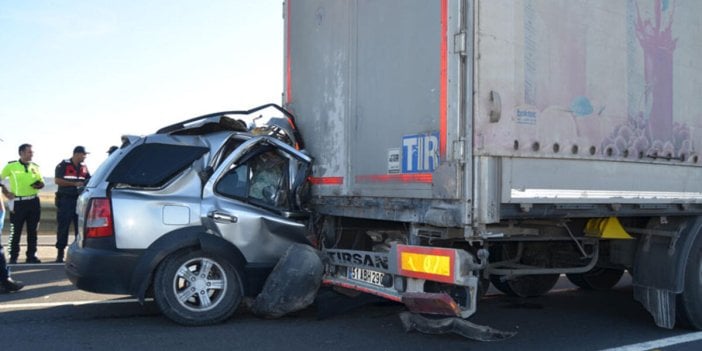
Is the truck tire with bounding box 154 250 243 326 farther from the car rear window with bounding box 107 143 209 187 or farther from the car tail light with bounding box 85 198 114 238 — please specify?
the car rear window with bounding box 107 143 209 187

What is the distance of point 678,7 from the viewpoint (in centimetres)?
563

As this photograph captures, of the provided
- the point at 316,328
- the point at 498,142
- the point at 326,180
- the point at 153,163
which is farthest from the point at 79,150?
the point at 498,142

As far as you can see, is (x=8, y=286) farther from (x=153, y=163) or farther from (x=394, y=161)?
(x=394, y=161)

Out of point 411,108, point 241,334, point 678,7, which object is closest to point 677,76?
point 678,7

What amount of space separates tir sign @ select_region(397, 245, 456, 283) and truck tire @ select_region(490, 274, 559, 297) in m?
2.71

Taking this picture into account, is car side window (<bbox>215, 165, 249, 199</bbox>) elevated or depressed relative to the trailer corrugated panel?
depressed

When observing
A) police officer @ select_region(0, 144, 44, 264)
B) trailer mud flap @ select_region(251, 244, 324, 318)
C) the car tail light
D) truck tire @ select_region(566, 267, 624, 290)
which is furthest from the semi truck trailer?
police officer @ select_region(0, 144, 44, 264)

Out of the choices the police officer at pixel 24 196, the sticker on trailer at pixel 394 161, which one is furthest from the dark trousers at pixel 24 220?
the sticker on trailer at pixel 394 161

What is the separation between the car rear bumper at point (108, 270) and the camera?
4922 mm

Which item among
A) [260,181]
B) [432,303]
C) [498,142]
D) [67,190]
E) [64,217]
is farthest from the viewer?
[67,190]

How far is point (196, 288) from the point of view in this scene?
16.7ft

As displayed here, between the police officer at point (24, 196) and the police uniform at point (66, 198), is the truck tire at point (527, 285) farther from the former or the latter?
the police officer at point (24, 196)

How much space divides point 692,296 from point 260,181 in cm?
405

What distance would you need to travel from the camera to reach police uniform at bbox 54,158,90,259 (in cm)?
923
